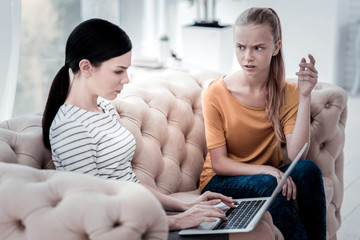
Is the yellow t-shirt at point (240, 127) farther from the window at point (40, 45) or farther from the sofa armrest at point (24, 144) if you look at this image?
the window at point (40, 45)

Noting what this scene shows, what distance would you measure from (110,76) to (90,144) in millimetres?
227

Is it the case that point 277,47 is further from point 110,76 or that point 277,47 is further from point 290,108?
point 110,76

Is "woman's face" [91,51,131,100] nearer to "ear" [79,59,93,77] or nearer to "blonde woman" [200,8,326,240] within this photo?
"ear" [79,59,93,77]

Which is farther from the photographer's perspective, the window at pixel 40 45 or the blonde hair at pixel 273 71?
the window at pixel 40 45

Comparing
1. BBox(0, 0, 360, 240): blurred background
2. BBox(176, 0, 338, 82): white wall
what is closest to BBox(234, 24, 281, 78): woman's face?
BBox(0, 0, 360, 240): blurred background

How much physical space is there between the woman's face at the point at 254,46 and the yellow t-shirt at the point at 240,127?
15 centimetres

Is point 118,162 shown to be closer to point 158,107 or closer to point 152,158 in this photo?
point 152,158

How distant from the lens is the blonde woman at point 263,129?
1810 mm

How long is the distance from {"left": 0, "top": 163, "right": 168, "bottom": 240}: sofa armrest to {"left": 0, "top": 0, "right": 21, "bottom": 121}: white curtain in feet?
5.17

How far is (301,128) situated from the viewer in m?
1.90

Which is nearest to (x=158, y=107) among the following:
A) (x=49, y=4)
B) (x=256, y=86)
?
(x=256, y=86)

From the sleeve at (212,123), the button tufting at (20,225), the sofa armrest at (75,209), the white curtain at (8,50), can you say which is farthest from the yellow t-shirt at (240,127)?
the white curtain at (8,50)

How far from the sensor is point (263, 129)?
195 cm

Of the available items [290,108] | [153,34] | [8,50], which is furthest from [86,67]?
[153,34]
